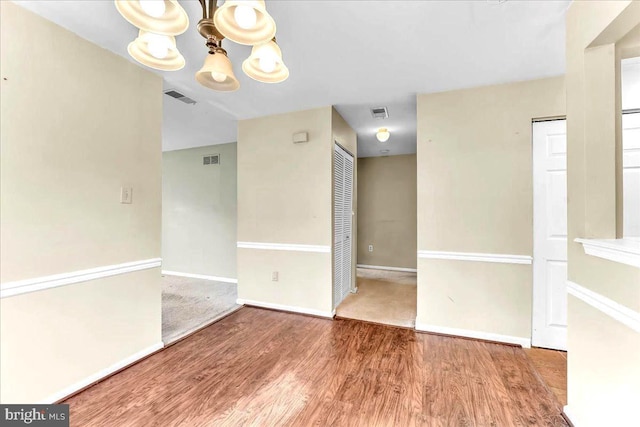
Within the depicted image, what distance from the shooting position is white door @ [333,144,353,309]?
323 centimetres

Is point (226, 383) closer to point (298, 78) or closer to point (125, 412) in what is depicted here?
point (125, 412)

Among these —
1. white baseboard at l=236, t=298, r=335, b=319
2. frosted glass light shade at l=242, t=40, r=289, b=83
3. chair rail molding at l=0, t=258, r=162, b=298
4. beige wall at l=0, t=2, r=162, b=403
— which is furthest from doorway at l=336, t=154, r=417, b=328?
frosted glass light shade at l=242, t=40, r=289, b=83

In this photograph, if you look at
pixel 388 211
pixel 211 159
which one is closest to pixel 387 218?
pixel 388 211

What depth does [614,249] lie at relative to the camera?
117cm

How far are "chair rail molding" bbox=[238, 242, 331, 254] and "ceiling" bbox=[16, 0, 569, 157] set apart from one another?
1.65 meters

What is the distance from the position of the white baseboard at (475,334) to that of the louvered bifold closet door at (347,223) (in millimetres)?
1193

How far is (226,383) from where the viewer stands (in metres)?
1.84

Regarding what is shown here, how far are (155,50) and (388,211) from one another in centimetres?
509

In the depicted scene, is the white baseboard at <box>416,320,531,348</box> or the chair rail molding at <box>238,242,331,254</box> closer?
the white baseboard at <box>416,320,531,348</box>

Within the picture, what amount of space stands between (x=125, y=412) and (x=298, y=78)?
9.04ft

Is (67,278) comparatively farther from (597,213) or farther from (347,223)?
(597,213)

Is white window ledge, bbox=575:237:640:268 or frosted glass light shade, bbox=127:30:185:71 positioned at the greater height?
frosted glass light shade, bbox=127:30:185:71

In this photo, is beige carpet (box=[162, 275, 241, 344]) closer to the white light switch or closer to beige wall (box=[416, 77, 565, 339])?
the white light switch

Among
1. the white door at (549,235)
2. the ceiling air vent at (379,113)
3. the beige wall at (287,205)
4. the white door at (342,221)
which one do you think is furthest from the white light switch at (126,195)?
the white door at (549,235)
